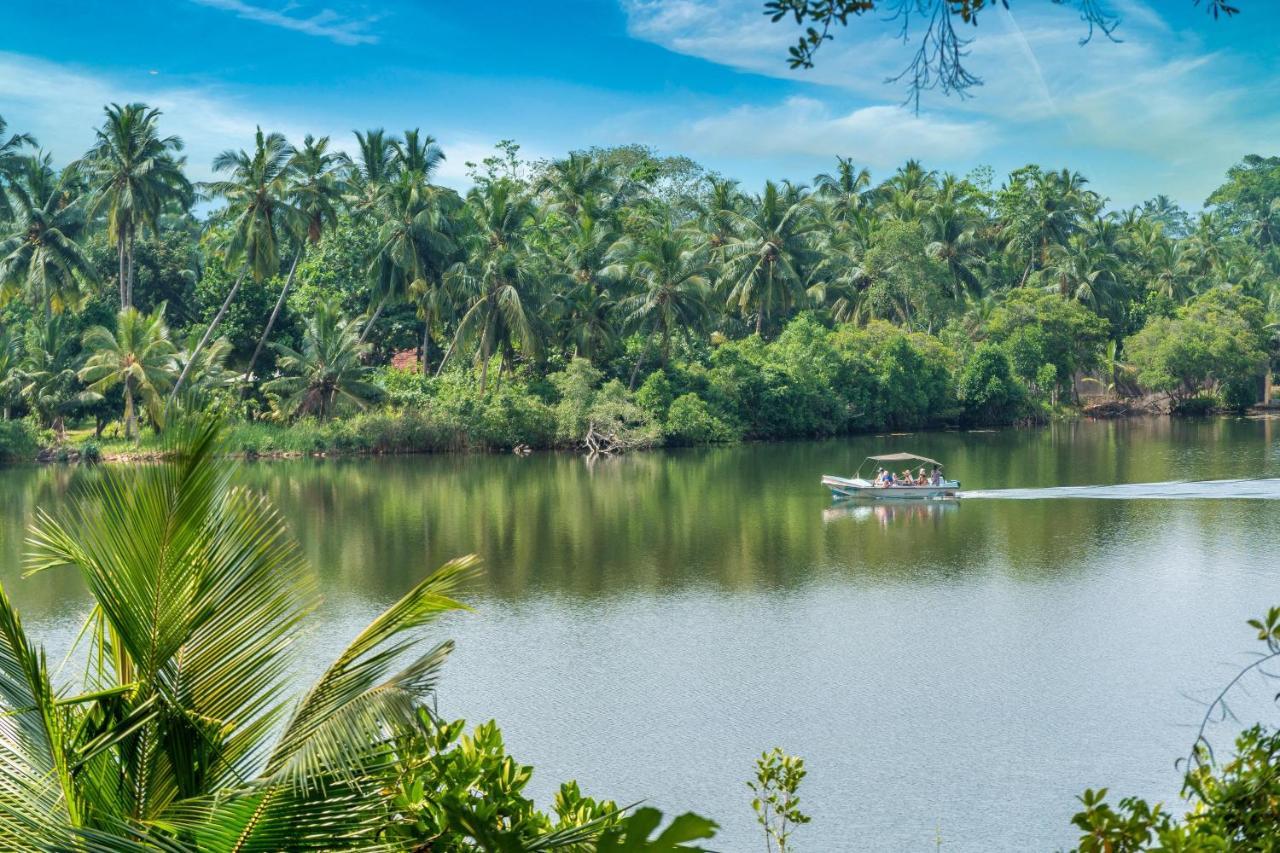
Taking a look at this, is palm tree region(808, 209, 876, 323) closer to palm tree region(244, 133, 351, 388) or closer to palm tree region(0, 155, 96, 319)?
palm tree region(244, 133, 351, 388)

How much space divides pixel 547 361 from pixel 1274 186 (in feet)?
211

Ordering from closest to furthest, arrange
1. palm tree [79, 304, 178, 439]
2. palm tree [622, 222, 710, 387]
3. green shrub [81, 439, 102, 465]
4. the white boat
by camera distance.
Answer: the white boat → palm tree [79, 304, 178, 439] → green shrub [81, 439, 102, 465] → palm tree [622, 222, 710, 387]

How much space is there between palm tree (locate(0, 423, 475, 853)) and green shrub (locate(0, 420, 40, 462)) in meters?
38.3

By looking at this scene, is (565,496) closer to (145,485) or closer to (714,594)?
(714,594)

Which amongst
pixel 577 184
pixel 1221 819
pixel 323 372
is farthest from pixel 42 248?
pixel 1221 819

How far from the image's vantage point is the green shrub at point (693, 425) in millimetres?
44719

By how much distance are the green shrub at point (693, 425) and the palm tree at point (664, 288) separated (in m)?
2.40

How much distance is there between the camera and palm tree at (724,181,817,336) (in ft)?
159

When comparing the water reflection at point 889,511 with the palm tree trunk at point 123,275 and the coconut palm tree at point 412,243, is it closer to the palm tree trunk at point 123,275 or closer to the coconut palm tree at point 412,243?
the coconut palm tree at point 412,243

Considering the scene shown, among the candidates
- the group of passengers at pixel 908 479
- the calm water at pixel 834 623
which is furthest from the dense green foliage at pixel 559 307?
the group of passengers at pixel 908 479

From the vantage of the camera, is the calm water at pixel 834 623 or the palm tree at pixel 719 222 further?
the palm tree at pixel 719 222

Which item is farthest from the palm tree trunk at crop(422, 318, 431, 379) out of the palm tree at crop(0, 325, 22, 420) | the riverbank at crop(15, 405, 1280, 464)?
the palm tree at crop(0, 325, 22, 420)

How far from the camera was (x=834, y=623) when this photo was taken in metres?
17.0

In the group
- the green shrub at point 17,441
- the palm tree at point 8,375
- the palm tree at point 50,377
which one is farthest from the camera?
the palm tree at point 50,377
